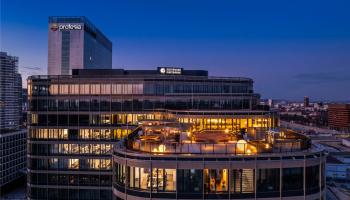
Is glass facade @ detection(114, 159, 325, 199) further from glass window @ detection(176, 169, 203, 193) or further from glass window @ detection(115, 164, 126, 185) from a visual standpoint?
glass window @ detection(115, 164, 126, 185)

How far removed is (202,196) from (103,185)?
179 feet

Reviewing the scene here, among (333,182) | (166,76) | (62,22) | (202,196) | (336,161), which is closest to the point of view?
(202,196)

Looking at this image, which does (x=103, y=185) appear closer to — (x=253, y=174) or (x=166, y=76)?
(x=166, y=76)

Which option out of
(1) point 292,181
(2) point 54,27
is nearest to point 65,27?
(2) point 54,27

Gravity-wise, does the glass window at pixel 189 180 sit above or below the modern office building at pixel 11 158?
above

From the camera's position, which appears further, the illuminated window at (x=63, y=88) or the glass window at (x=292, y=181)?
the illuminated window at (x=63, y=88)

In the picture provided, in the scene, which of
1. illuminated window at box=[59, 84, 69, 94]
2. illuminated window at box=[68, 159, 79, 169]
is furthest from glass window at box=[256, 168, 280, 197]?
illuminated window at box=[59, 84, 69, 94]

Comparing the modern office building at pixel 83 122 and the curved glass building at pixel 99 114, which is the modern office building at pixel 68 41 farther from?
the modern office building at pixel 83 122

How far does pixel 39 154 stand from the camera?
77.6 metres

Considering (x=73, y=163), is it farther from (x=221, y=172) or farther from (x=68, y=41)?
(x=68, y=41)

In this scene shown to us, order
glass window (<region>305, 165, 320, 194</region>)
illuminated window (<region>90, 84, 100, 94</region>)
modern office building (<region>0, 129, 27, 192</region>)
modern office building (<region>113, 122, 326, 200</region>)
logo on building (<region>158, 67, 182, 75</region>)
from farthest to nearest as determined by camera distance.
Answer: modern office building (<region>0, 129, 27, 192</region>) < logo on building (<region>158, 67, 182, 75</region>) < illuminated window (<region>90, 84, 100, 94</region>) < glass window (<region>305, 165, 320, 194</region>) < modern office building (<region>113, 122, 326, 200</region>)

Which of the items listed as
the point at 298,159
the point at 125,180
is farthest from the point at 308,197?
the point at 125,180

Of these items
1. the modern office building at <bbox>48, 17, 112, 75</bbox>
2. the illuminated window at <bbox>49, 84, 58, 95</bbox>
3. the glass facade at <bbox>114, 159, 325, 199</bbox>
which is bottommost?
the glass facade at <bbox>114, 159, 325, 199</bbox>

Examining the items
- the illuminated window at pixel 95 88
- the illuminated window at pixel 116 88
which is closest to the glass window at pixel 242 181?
the illuminated window at pixel 116 88
